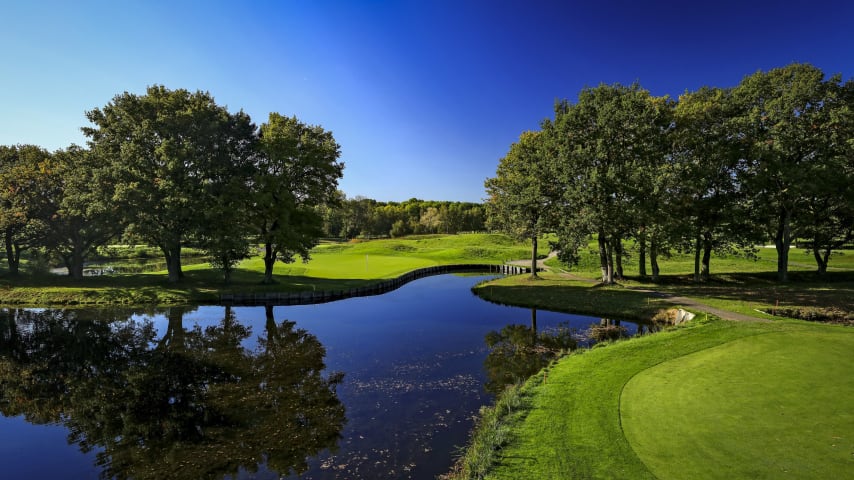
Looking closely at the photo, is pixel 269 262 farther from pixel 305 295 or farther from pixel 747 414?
pixel 747 414

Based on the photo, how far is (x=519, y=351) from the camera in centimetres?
2059

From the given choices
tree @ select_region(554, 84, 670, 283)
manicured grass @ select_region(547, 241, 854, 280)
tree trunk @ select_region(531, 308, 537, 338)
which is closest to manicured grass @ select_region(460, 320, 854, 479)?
tree trunk @ select_region(531, 308, 537, 338)

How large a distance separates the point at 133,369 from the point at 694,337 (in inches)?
1054

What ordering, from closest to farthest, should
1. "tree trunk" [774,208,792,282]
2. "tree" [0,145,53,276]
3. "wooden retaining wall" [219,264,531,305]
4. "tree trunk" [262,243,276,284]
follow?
"tree trunk" [774,208,792,282] < "wooden retaining wall" [219,264,531,305] < "tree" [0,145,53,276] < "tree trunk" [262,243,276,284]

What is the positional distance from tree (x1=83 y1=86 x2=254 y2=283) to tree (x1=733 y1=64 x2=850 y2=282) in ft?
149

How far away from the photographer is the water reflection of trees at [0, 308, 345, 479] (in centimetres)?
1116

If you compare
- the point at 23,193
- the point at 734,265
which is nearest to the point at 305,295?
the point at 23,193

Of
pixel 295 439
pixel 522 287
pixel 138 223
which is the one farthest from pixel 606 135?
pixel 138 223

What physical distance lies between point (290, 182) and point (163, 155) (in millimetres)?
10741

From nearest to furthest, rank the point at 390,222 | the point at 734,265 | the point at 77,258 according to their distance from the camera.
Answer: the point at 77,258, the point at 734,265, the point at 390,222

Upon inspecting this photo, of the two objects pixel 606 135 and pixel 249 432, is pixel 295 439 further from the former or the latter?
pixel 606 135

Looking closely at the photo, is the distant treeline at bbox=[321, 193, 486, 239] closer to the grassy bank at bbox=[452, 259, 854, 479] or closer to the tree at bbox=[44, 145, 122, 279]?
the tree at bbox=[44, 145, 122, 279]

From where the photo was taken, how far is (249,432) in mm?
12273

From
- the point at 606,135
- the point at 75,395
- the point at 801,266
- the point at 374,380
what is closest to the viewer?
the point at 75,395
